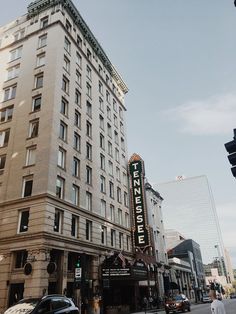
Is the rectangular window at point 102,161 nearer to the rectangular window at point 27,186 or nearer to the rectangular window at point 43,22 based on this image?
the rectangular window at point 27,186

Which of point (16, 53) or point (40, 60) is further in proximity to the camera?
point (16, 53)

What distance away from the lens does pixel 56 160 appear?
28438 millimetres

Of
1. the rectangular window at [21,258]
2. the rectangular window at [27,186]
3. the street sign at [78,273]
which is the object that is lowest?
the street sign at [78,273]

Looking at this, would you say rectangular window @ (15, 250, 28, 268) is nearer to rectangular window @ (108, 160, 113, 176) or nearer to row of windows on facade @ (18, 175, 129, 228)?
row of windows on facade @ (18, 175, 129, 228)

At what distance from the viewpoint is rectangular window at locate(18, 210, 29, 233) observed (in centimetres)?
2559

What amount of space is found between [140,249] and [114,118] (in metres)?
21.7

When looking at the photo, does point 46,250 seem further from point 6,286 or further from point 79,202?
point 79,202

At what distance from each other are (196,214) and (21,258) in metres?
173

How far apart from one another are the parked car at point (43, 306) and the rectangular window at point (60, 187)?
15.3 meters

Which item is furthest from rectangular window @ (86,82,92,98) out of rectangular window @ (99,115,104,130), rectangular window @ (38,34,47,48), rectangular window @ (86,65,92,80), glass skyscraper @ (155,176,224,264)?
glass skyscraper @ (155,176,224,264)

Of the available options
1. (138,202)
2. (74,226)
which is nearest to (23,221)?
(74,226)

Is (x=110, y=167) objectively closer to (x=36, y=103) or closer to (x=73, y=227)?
(x=36, y=103)

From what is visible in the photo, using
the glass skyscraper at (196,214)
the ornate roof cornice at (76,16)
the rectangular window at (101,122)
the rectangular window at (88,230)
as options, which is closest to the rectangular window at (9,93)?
the ornate roof cornice at (76,16)

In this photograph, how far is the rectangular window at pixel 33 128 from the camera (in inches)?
1187
